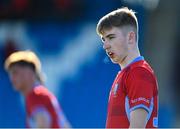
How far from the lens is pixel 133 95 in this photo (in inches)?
172

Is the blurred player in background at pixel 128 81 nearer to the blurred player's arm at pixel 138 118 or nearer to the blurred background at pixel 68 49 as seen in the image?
the blurred player's arm at pixel 138 118

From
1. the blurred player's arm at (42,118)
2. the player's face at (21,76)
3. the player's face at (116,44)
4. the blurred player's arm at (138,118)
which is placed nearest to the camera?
the blurred player's arm at (138,118)

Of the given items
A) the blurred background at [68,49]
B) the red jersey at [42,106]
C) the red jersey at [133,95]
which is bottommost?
the red jersey at [133,95]

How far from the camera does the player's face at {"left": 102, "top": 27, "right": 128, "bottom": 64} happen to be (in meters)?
4.55

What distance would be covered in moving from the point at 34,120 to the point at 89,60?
3.81 m

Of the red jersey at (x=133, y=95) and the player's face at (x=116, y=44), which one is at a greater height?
the player's face at (x=116, y=44)

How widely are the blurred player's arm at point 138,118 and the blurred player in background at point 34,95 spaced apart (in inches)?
105

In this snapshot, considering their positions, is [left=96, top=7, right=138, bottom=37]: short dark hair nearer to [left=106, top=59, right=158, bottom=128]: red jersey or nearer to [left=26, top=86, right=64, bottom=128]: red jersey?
[left=106, top=59, right=158, bottom=128]: red jersey

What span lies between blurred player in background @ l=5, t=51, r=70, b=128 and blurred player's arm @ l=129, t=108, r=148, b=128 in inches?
105

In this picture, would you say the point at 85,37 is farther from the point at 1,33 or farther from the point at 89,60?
the point at 1,33

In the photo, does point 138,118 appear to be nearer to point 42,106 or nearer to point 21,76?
point 42,106

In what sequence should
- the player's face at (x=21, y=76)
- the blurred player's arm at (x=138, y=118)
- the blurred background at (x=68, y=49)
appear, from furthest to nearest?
the blurred background at (x=68, y=49) → the player's face at (x=21, y=76) → the blurred player's arm at (x=138, y=118)

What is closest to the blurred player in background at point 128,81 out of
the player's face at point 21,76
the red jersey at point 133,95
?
the red jersey at point 133,95

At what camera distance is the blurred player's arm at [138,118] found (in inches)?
169
